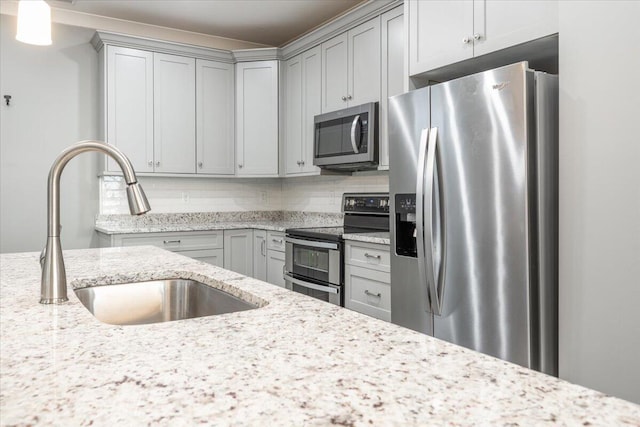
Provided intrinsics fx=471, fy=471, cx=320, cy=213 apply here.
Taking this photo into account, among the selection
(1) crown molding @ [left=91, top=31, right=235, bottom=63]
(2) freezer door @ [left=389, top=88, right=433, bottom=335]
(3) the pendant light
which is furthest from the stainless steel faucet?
(1) crown molding @ [left=91, top=31, right=235, bottom=63]

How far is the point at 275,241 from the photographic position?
411cm

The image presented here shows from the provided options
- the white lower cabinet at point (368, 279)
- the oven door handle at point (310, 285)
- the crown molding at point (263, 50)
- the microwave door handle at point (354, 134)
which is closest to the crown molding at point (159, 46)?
the crown molding at point (263, 50)

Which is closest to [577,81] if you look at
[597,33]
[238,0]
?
[597,33]

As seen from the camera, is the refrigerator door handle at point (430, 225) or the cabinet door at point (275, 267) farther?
the cabinet door at point (275, 267)

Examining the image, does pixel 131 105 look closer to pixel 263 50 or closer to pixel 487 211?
pixel 263 50

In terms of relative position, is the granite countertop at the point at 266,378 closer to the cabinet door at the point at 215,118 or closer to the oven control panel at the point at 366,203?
the oven control panel at the point at 366,203

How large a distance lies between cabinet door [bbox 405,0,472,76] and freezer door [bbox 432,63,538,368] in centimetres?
34

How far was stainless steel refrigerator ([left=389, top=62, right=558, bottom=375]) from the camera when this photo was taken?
6.37 feet

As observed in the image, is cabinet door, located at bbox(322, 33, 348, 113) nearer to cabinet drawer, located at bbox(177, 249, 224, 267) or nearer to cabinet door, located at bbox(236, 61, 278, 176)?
cabinet door, located at bbox(236, 61, 278, 176)

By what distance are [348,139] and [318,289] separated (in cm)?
118

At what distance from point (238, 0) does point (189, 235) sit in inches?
79.6

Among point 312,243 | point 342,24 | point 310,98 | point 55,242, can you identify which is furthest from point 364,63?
point 55,242

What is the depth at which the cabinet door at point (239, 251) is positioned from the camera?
4316 mm

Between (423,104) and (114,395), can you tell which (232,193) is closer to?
(423,104)
